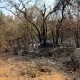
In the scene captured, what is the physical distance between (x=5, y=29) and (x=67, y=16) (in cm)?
731

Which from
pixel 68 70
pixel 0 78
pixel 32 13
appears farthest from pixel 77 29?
pixel 0 78

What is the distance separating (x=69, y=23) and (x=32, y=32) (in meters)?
5.46

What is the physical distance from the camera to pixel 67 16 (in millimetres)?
24281

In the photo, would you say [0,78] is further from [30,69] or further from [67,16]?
[67,16]

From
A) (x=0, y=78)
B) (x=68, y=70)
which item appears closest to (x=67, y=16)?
(x=68, y=70)

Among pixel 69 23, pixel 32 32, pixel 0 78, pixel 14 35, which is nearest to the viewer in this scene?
pixel 0 78

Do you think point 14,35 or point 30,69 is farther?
point 14,35

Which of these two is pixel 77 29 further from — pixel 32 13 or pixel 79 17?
pixel 32 13

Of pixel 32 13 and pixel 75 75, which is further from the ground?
pixel 32 13

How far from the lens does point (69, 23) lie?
87.0 feet

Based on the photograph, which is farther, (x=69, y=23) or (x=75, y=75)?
(x=69, y=23)

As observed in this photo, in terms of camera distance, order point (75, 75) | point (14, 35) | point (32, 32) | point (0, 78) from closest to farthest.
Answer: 1. point (0, 78)
2. point (75, 75)
3. point (14, 35)
4. point (32, 32)

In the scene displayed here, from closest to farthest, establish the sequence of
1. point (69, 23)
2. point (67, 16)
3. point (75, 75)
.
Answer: point (75, 75) → point (67, 16) → point (69, 23)

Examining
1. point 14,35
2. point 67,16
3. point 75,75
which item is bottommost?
point 75,75
